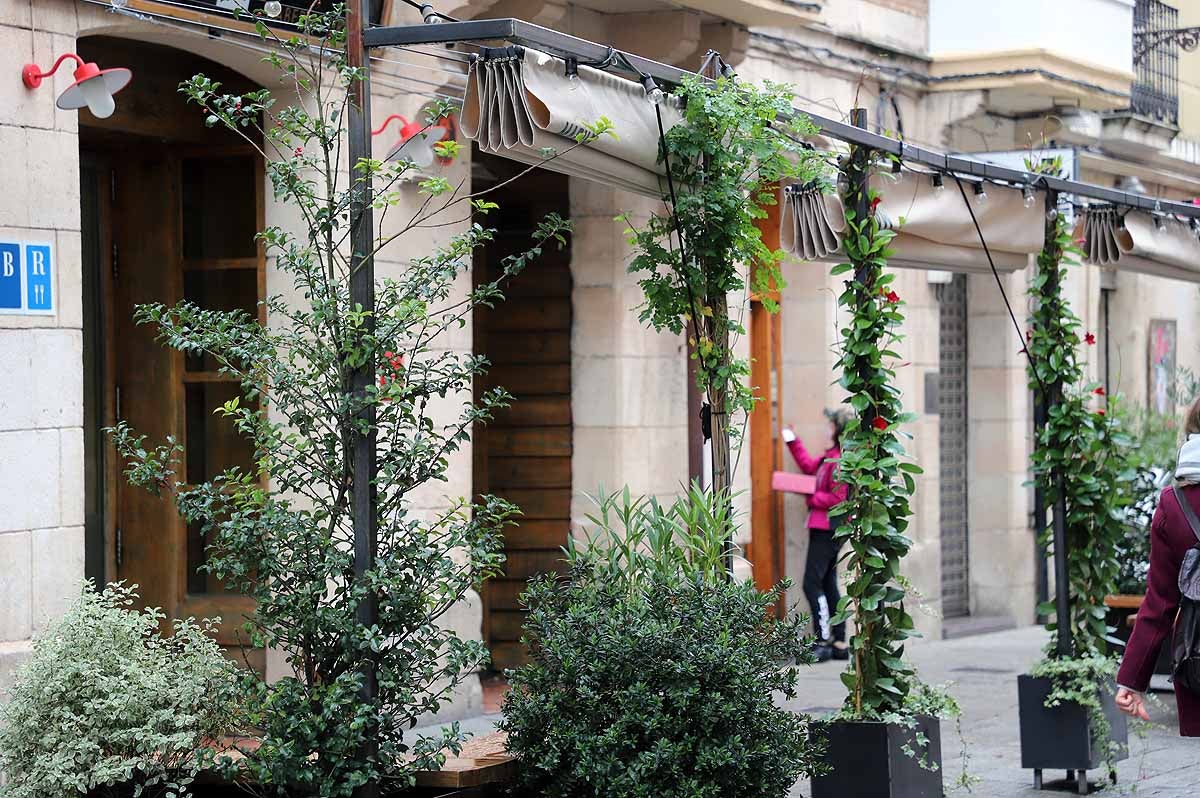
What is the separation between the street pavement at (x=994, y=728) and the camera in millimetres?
8367

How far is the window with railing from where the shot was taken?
59.9ft

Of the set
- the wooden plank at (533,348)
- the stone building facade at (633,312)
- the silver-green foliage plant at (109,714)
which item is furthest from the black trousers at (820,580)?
the silver-green foliage plant at (109,714)

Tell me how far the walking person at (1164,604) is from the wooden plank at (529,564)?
6358 mm

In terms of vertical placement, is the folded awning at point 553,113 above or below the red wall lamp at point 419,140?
below

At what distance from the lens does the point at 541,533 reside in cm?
1198

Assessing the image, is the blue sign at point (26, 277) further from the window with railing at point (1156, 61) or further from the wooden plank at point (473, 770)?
the window with railing at point (1156, 61)

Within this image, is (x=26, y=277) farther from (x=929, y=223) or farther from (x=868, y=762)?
(x=868, y=762)

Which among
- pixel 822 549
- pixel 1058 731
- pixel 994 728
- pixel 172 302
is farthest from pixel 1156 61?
pixel 172 302

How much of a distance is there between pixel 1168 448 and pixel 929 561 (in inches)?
118

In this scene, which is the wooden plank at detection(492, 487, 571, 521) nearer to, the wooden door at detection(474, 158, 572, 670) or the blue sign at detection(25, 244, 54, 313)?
the wooden door at detection(474, 158, 572, 670)

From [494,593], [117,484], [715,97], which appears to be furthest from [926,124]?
[715,97]

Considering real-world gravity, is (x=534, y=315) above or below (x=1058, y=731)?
above

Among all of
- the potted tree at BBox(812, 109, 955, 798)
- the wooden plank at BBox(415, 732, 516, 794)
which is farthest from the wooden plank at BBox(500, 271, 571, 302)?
the wooden plank at BBox(415, 732, 516, 794)

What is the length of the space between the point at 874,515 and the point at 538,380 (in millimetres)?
5148
